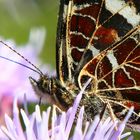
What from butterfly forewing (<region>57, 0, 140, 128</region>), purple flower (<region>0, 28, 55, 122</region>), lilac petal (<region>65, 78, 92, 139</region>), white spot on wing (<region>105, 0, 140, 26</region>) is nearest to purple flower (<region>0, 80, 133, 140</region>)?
lilac petal (<region>65, 78, 92, 139</region>)

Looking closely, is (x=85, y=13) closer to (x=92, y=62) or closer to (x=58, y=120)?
(x=92, y=62)

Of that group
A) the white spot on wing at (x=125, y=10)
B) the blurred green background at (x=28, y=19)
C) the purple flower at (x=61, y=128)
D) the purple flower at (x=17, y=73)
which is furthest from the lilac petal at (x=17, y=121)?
the blurred green background at (x=28, y=19)

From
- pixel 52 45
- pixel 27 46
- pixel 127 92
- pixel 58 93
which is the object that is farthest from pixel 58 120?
pixel 52 45

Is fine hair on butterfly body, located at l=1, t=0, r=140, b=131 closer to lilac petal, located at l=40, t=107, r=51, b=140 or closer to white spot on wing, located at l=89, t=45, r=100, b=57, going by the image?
white spot on wing, located at l=89, t=45, r=100, b=57

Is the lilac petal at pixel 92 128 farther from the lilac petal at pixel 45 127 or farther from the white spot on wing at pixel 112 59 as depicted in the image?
the white spot on wing at pixel 112 59

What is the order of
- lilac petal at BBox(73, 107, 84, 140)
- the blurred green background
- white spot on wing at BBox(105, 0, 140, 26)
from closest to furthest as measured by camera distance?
1. lilac petal at BBox(73, 107, 84, 140)
2. white spot on wing at BBox(105, 0, 140, 26)
3. the blurred green background

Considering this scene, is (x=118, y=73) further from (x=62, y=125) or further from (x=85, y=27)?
(x=62, y=125)

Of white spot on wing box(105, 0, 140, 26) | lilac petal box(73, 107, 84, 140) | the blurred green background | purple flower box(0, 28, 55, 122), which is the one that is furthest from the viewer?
the blurred green background
